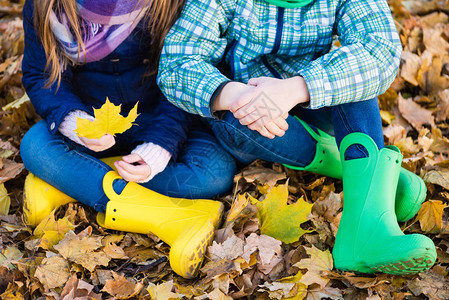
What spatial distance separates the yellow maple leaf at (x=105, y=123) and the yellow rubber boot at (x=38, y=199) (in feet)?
1.12

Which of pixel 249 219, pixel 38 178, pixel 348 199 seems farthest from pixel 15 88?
pixel 348 199

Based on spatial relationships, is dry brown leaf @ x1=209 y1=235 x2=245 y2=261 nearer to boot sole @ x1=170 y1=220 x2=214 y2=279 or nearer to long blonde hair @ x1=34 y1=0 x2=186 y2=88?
boot sole @ x1=170 y1=220 x2=214 y2=279

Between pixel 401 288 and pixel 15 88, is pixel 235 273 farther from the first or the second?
pixel 15 88

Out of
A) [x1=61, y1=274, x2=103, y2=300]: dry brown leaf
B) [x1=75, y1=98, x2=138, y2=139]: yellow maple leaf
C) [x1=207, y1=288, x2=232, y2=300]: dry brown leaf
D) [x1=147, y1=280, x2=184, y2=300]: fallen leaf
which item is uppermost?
[x1=75, y1=98, x2=138, y2=139]: yellow maple leaf

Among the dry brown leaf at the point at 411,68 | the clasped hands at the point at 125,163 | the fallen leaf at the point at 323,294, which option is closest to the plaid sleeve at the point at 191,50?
the clasped hands at the point at 125,163

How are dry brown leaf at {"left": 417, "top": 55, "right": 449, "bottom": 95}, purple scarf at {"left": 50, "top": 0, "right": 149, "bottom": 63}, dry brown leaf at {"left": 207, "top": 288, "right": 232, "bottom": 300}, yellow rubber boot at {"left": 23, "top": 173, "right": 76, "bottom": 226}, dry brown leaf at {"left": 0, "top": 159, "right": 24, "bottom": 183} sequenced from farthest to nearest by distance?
1. dry brown leaf at {"left": 417, "top": 55, "right": 449, "bottom": 95}
2. dry brown leaf at {"left": 0, "top": 159, "right": 24, "bottom": 183}
3. yellow rubber boot at {"left": 23, "top": 173, "right": 76, "bottom": 226}
4. purple scarf at {"left": 50, "top": 0, "right": 149, "bottom": 63}
5. dry brown leaf at {"left": 207, "top": 288, "right": 232, "bottom": 300}

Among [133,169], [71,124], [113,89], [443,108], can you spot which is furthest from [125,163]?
[443,108]

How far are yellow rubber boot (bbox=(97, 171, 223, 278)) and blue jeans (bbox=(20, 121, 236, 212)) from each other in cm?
4

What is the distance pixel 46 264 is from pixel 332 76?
1.02m

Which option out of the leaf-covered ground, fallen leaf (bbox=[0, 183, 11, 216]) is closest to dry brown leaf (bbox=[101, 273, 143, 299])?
the leaf-covered ground

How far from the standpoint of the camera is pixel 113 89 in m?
1.66

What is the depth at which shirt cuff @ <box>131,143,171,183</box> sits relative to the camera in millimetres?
1495

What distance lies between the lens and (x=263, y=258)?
1.33 m

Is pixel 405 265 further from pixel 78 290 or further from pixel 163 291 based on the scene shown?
pixel 78 290
